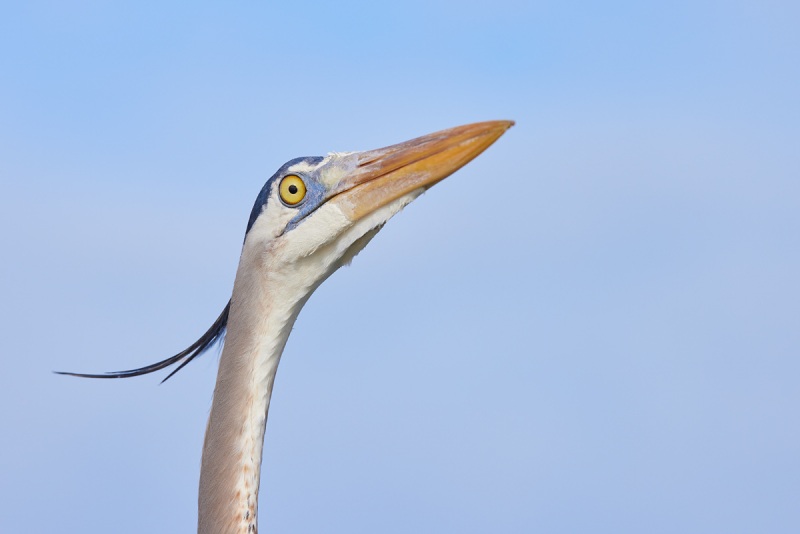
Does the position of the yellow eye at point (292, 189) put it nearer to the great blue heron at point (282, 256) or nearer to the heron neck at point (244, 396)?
the great blue heron at point (282, 256)

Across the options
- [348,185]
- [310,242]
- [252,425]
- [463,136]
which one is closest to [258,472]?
[252,425]

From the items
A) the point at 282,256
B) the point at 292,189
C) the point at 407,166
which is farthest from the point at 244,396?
the point at 407,166

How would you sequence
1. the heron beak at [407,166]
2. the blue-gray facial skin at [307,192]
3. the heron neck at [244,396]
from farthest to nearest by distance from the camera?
the blue-gray facial skin at [307,192] → the heron beak at [407,166] → the heron neck at [244,396]


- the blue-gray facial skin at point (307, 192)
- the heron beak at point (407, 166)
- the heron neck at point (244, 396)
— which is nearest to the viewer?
the heron neck at point (244, 396)

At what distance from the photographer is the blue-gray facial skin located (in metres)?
5.60

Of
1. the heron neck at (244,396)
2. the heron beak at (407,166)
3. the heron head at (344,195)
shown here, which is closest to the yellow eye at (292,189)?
the heron head at (344,195)

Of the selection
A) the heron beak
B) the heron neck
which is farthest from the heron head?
the heron neck

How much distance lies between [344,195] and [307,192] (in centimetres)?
20

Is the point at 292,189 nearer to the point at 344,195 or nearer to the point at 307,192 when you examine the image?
the point at 307,192

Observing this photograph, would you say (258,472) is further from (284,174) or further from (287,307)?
(284,174)

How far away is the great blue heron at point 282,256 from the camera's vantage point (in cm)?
531

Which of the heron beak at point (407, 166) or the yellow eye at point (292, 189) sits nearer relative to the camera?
the heron beak at point (407, 166)

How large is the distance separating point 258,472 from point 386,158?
5.77 ft

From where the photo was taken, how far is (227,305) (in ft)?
18.9
